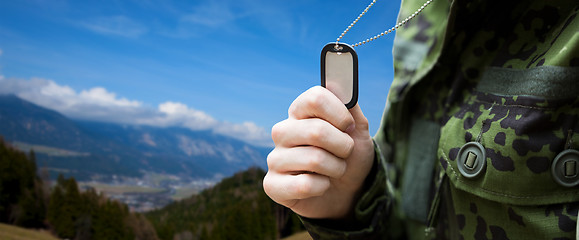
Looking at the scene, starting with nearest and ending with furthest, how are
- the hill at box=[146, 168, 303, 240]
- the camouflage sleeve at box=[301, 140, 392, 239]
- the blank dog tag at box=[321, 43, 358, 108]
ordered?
1. the blank dog tag at box=[321, 43, 358, 108]
2. the camouflage sleeve at box=[301, 140, 392, 239]
3. the hill at box=[146, 168, 303, 240]

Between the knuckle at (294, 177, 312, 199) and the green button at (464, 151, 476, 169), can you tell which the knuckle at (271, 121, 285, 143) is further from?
the green button at (464, 151, 476, 169)

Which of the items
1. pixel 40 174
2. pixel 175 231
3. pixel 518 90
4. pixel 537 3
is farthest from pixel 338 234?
pixel 175 231

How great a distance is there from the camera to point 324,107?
4.59ft

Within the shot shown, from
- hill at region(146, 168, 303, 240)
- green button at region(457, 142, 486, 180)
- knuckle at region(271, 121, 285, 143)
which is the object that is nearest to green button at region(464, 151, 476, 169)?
green button at region(457, 142, 486, 180)

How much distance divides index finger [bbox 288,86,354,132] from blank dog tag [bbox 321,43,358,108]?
53 mm

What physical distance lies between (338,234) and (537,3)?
129 cm

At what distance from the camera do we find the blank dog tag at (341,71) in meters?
1.44

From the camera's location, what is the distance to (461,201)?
5.47 feet

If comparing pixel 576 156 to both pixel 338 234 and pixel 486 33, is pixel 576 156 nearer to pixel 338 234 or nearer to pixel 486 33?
pixel 486 33

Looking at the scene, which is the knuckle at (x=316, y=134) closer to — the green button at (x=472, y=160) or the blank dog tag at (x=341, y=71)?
the blank dog tag at (x=341, y=71)

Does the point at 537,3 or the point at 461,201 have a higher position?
the point at 537,3

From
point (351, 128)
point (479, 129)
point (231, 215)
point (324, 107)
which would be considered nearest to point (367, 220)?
point (351, 128)

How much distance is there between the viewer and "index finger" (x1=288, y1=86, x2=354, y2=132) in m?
1.40

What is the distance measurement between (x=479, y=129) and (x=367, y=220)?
720mm
